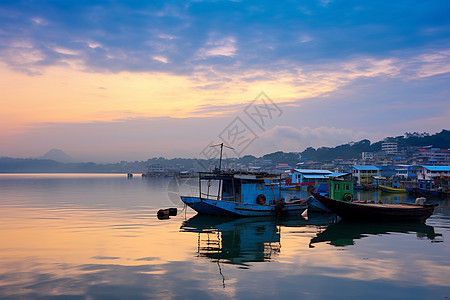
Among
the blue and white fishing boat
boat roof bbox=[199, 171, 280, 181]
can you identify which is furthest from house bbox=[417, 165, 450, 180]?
boat roof bbox=[199, 171, 280, 181]

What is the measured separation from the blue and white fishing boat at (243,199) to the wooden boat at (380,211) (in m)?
4.65

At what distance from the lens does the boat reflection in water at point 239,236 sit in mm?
16703

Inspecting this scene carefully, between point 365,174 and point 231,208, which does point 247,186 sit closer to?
point 231,208

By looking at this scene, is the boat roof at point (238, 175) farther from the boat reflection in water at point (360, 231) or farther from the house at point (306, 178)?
the house at point (306, 178)

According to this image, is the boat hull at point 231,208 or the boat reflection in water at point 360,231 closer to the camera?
the boat reflection in water at point 360,231

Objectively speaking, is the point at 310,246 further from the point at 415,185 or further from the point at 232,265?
the point at 415,185

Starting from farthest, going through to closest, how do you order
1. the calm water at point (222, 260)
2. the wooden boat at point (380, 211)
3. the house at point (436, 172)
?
the house at point (436, 172) → the wooden boat at point (380, 211) → the calm water at point (222, 260)

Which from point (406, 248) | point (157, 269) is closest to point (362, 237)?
point (406, 248)

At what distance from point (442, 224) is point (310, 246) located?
1508cm

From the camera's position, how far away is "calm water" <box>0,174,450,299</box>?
11641mm

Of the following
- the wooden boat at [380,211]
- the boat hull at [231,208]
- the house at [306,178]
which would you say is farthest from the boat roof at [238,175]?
the house at [306,178]

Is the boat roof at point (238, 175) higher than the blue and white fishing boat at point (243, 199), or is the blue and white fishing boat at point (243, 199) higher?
the boat roof at point (238, 175)

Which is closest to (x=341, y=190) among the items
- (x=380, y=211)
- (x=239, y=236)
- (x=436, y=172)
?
(x=380, y=211)

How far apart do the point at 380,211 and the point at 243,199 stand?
1052 centimetres
